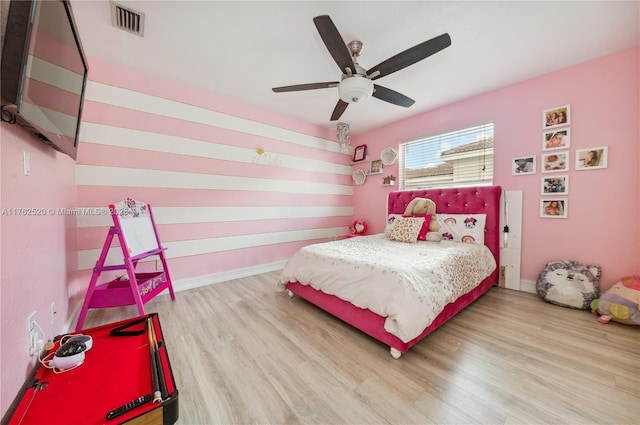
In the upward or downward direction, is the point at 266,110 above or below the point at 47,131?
above

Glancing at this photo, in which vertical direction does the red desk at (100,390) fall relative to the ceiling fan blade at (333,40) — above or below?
below

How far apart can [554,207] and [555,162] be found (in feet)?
1.57

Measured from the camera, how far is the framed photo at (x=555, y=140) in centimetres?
229

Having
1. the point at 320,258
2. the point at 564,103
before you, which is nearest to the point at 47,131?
the point at 320,258

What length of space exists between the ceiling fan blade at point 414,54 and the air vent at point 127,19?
1.84m

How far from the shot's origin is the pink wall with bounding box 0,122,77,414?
0.88 metres

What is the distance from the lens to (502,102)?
8.77ft

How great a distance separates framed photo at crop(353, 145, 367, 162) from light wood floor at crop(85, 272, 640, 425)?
2990 millimetres

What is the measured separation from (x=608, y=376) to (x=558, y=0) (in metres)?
2.43

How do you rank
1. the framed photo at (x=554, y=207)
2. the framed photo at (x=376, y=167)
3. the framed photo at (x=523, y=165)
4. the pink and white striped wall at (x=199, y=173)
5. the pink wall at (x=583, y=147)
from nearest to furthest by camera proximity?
1. the pink wall at (x=583, y=147)
2. the pink and white striped wall at (x=199, y=173)
3. the framed photo at (x=554, y=207)
4. the framed photo at (x=523, y=165)
5. the framed photo at (x=376, y=167)

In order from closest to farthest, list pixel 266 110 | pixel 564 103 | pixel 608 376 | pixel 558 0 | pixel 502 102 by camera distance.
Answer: pixel 608 376
pixel 558 0
pixel 564 103
pixel 502 102
pixel 266 110

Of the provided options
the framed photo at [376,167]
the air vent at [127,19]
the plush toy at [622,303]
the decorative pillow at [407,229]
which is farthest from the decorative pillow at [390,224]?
the air vent at [127,19]

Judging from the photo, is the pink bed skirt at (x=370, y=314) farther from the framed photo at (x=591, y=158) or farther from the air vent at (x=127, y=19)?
the air vent at (x=127, y=19)

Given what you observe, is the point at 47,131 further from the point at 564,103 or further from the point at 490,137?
the point at 564,103
